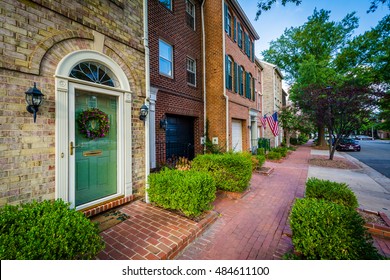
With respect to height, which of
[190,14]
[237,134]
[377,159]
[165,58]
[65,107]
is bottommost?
[377,159]

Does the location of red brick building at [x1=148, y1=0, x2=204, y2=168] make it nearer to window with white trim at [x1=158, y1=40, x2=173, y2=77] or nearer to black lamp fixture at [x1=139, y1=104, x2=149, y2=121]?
window with white trim at [x1=158, y1=40, x2=173, y2=77]

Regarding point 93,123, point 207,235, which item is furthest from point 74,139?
point 207,235

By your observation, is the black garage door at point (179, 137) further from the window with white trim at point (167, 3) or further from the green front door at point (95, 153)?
the window with white trim at point (167, 3)

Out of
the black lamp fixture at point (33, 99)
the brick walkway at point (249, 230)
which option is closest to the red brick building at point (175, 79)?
the brick walkway at point (249, 230)

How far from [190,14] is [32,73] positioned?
812 cm

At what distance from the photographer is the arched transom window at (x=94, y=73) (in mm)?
3574

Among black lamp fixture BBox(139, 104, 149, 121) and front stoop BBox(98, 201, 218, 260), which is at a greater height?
black lamp fixture BBox(139, 104, 149, 121)

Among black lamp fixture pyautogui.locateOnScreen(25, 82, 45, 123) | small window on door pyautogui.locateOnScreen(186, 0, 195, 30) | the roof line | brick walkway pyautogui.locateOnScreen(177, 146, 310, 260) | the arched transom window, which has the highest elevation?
the roof line

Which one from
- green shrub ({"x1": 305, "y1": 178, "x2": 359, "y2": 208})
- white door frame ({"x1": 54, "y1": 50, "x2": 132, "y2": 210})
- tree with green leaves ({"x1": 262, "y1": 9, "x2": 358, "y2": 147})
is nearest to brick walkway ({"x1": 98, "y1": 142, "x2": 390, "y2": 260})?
green shrub ({"x1": 305, "y1": 178, "x2": 359, "y2": 208})

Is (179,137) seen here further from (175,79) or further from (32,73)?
(32,73)

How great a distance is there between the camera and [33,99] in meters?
2.79

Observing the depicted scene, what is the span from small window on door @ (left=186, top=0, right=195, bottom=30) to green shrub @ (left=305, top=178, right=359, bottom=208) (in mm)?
8500

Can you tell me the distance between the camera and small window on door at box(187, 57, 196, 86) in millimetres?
8586

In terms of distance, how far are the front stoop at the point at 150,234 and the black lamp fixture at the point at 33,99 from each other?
2372 mm
